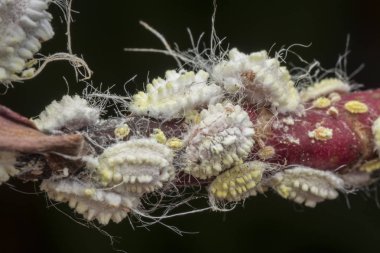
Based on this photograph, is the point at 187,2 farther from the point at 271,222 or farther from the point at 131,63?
the point at 271,222

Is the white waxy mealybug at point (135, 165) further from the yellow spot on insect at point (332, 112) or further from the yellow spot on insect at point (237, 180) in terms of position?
the yellow spot on insect at point (332, 112)

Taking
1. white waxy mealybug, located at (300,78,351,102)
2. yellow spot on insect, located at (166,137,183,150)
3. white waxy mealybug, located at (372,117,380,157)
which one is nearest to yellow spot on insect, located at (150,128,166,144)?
yellow spot on insect, located at (166,137,183,150)

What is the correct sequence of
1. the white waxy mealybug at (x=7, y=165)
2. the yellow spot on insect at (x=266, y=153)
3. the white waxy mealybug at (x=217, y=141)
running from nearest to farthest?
the white waxy mealybug at (x=7, y=165) → the white waxy mealybug at (x=217, y=141) → the yellow spot on insect at (x=266, y=153)

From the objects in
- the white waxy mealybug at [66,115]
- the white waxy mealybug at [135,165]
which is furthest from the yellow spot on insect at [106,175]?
the white waxy mealybug at [66,115]

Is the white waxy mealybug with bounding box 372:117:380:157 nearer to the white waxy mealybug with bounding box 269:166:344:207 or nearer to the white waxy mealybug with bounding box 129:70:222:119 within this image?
the white waxy mealybug with bounding box 269:166:344:207

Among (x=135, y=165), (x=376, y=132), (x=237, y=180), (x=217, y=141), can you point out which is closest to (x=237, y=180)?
(x=237, y=180)

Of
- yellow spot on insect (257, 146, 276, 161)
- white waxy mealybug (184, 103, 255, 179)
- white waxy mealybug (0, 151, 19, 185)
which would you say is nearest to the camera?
white waxy mealybug (0, 151, 19, 185)
